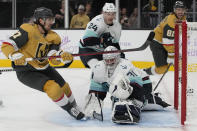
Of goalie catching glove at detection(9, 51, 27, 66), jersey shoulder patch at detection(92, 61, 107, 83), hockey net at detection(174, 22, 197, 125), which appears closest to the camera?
hockey net at detection(174, 22, 197, 125)

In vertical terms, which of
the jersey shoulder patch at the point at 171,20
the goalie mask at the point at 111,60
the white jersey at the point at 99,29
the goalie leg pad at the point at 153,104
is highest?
the jersey shoulder patch at the point at 171,20

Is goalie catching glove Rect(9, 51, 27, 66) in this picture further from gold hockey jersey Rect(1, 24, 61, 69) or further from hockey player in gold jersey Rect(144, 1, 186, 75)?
hockey player in gold jersey Rect(144, 1, 186, 75)

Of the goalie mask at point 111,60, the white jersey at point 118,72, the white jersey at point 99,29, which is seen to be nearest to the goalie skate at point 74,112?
the white jersey at point 118,72

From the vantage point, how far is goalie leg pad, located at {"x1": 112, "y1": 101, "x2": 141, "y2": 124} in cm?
413

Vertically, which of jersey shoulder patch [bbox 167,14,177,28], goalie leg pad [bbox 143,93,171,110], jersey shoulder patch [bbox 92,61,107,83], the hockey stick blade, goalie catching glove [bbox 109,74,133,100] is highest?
jersey shoulder patch [bbox 167,14,177,28]

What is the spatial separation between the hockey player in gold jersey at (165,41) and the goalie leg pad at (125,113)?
6.10 feet

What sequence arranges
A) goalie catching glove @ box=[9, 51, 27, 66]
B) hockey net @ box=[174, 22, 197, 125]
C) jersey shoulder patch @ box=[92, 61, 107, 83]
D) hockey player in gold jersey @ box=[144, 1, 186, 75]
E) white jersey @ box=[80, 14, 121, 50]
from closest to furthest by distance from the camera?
hockey net @ box=[174, 22, 197, 125] → goalie catching glove @ box=[9, 51, 27, 66] → jersey shoulder patch @ box=[92, 61, 107, 83] → white jersey @ box=[80, 14, 121, 50] → hockey player in gold jersey @ box=[144, 1, 186, 75]

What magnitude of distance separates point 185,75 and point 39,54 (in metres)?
1.22

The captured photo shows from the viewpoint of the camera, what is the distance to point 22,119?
448 centimetres

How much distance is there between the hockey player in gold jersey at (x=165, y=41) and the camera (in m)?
5.92

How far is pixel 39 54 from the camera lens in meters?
4.47

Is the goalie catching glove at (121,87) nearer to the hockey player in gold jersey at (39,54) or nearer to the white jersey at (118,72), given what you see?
the white jersey at (118,72)

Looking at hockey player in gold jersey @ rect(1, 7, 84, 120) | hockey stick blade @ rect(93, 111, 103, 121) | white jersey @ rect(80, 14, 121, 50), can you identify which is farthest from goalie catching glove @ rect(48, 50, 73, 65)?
white jersey @ rect(80, 14, 121, 50)

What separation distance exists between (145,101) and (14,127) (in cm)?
111
